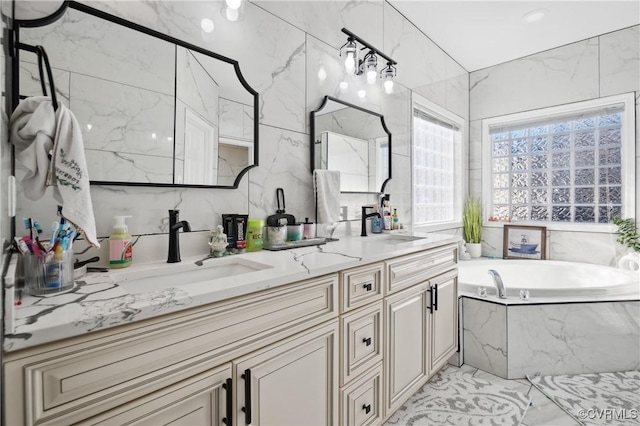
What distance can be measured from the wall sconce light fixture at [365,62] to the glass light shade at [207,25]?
0.84 meters

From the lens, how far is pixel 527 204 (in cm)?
354

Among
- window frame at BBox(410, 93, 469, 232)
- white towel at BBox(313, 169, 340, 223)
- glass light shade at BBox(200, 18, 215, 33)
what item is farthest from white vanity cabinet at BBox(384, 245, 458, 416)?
glass light shade at BBox(200, 18, 215, 33)

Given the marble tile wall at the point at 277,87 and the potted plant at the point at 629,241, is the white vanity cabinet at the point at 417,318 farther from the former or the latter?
the potted plant at the point at 629,241

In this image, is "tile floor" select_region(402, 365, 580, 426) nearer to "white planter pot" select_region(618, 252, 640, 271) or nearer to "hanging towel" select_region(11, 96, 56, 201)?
"white planter pot" select_region(618, 252, 640, 271)

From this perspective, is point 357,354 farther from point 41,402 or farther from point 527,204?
point 527,204

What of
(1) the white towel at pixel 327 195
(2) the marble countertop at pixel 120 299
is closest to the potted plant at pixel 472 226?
(1) the white towel at pixel 327 195

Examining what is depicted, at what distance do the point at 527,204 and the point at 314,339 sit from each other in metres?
3.34

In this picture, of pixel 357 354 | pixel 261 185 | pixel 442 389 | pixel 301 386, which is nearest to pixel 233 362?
pixel 301 386

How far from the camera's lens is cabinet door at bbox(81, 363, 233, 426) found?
75 cm

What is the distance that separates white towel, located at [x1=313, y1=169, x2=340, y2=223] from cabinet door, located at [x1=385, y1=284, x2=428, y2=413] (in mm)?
615

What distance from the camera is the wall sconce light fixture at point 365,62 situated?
2.02m

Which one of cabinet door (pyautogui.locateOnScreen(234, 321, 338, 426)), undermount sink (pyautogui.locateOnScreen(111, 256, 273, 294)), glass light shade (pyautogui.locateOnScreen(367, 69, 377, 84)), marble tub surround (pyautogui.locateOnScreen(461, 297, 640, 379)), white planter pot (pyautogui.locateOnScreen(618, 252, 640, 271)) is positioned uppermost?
glass light shade (pyautogui.locateOnScreen(367, 69, 377, 84))

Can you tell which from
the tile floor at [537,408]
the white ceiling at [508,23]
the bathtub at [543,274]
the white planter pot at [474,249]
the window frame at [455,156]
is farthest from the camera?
the white planter pot at [474,249]

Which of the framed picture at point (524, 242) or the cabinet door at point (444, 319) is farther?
the framed picture at point (524, 242)
